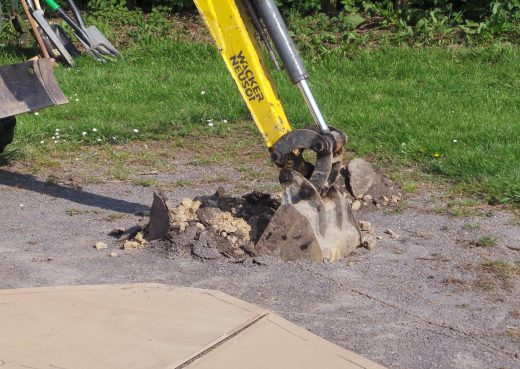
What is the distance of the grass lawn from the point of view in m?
8.23

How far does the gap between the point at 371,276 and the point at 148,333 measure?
5.01ft

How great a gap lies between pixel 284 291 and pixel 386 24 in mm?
8044

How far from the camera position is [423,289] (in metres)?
5.45

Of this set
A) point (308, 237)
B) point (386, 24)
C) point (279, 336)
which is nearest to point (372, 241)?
point (308, 237)

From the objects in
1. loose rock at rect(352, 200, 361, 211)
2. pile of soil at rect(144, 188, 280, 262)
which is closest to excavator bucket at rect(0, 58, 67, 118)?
pile of soil at rect(144, 188, 280, 262)

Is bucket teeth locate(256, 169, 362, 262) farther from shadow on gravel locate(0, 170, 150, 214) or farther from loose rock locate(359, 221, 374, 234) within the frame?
shadow on gravel locate(0, 170, 150, 214)

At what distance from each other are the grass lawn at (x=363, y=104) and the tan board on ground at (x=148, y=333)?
295 centimetres

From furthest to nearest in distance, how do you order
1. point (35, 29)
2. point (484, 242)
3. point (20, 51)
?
point (20, 51)
point (35, 29)
point (484, 242)

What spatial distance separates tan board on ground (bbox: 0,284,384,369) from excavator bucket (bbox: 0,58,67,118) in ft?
8.53

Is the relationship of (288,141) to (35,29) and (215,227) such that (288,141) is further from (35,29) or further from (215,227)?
(35,29)

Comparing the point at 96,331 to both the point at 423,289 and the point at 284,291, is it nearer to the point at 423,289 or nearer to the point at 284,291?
the point at 284,291

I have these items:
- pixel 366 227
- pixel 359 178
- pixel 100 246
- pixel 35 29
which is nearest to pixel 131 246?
pixel 100 246

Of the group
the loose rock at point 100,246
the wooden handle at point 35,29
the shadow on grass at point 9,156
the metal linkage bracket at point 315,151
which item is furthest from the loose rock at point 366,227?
the wooden handle at point 35,29

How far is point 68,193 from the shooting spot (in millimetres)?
7477
